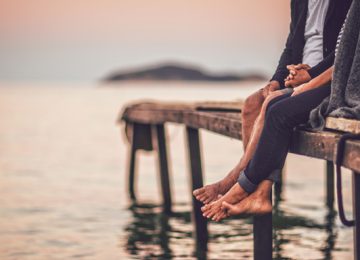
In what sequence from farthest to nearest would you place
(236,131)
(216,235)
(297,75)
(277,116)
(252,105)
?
(216,235), (236,131), (252,105), (297,75), (277,116)

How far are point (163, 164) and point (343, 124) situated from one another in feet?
28.8

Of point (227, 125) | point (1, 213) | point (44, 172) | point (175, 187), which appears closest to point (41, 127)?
point (44, 172)

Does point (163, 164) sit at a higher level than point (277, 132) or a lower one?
lower

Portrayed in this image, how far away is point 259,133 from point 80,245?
575cm

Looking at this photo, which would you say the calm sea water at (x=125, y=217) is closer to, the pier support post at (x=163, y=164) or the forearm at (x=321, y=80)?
the pier support post at (x=163, y=164)

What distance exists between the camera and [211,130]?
812 cm

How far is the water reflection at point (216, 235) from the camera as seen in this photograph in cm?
987

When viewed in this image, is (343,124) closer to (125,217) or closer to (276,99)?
(276,99)

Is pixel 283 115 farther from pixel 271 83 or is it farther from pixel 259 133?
pixel 271 83

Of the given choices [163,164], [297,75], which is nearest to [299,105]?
→ [297,75]

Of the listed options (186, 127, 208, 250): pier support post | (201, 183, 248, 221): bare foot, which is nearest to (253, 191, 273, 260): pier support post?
(201, 183, 248, 221): bare foot

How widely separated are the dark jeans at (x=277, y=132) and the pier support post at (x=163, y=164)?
7959mm

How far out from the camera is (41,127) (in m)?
49.6

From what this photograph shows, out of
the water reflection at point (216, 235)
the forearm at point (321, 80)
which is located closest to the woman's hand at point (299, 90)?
the forearm at point (321, 80)
